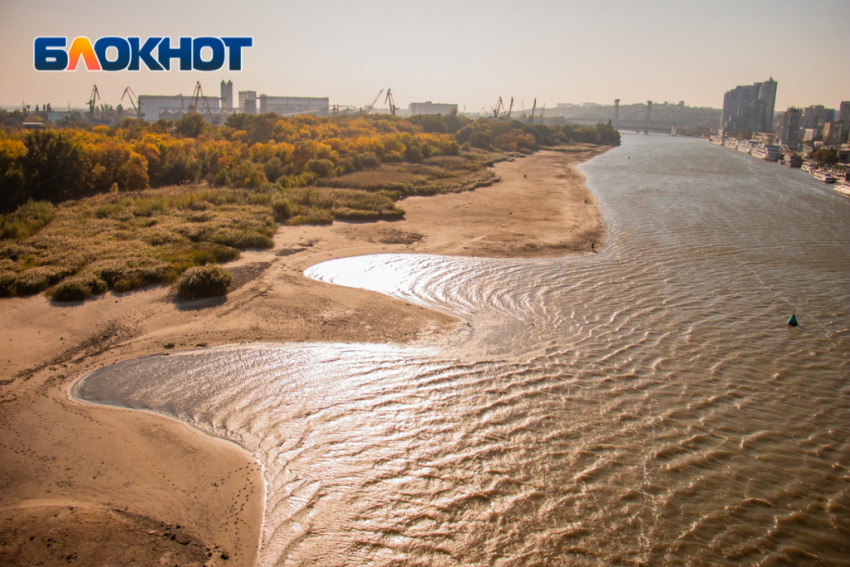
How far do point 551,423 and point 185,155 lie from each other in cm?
3116

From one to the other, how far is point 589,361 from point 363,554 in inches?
253

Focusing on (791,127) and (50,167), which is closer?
(50,167)

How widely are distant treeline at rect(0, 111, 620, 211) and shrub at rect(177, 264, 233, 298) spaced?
13.1 metres

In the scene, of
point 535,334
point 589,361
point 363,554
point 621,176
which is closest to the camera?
point 363,554

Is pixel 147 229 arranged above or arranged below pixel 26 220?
below

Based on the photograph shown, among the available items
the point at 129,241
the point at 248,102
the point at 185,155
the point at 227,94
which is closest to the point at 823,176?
the point at 185,155

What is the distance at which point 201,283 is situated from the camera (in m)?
13.2

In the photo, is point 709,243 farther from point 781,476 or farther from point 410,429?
point 410,429

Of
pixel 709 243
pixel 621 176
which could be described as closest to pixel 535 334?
pixel 709 243

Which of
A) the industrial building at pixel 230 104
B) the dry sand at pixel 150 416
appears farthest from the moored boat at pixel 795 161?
the industrial building at pixel 230 104

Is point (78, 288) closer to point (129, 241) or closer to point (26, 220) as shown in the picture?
point (129, 241)

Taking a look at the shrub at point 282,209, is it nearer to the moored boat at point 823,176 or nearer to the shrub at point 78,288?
the shrub at point 78,288

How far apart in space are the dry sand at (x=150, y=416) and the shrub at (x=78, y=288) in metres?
0.33

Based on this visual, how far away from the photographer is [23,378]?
9047 mm
